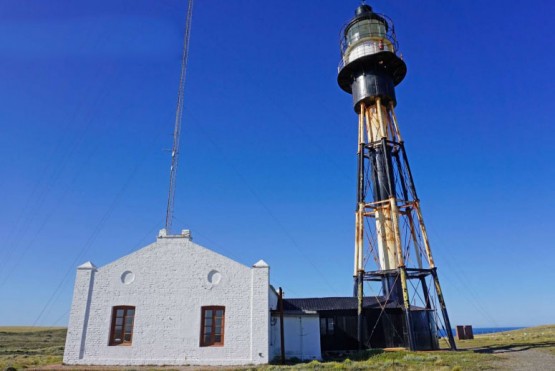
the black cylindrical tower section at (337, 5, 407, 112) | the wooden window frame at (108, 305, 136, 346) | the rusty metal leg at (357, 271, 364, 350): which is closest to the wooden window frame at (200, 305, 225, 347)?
the wooden window frame at (108, 305, 136, 346)

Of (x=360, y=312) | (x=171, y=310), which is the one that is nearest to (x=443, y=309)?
(x=360, y=312)

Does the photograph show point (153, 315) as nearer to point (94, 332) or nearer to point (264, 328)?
point (94, 332)

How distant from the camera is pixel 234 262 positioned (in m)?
18.9

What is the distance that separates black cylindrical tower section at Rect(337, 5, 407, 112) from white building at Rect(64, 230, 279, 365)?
605 inches

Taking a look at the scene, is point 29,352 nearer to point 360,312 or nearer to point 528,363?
point 360,312

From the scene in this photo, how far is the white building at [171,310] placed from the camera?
57.3ft

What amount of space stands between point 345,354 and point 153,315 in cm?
1084

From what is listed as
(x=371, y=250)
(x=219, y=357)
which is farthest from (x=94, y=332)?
(x=371, y=250)

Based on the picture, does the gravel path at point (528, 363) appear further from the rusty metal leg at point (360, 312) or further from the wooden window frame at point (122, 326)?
the wooden window frame at point (122, 326)

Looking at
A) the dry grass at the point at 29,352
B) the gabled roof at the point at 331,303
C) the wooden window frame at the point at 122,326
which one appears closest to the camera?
the wooden window frame at the point at 122,326

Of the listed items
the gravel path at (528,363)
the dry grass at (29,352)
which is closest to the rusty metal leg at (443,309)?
the gravel path at (528,363)

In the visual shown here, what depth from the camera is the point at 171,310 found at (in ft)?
59.4

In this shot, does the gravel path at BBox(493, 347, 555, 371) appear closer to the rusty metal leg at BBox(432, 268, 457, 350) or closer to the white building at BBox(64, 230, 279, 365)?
the rusty metal leg at BBox(432, 268, 457, 350)

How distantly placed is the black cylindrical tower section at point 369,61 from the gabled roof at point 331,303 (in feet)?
44.4
